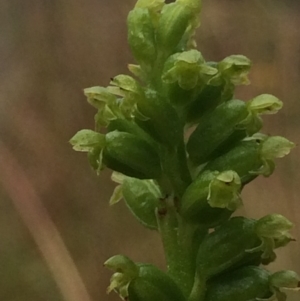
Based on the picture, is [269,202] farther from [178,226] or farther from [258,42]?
[178,226]

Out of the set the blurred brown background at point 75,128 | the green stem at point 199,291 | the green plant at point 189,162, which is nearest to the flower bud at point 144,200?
the green plant at point 189,162

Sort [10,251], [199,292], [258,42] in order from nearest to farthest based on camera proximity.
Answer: [199,292] → [10,251] → [258,42]

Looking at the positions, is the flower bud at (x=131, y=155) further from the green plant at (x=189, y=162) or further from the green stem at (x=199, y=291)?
the green stem at (x=199, y=291)

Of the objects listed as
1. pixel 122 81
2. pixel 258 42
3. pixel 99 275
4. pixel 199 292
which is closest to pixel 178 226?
pixel 199 292

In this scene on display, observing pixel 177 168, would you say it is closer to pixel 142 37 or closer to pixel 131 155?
pixel 131 155

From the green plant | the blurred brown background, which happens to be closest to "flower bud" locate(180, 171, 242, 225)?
the green plant

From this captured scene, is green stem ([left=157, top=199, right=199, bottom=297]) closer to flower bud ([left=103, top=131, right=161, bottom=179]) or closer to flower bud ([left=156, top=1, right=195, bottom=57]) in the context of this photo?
flower bud ([left=103, top=131, right=161, bottom=179])

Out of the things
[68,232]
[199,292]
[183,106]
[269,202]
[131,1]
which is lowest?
[269,202]
